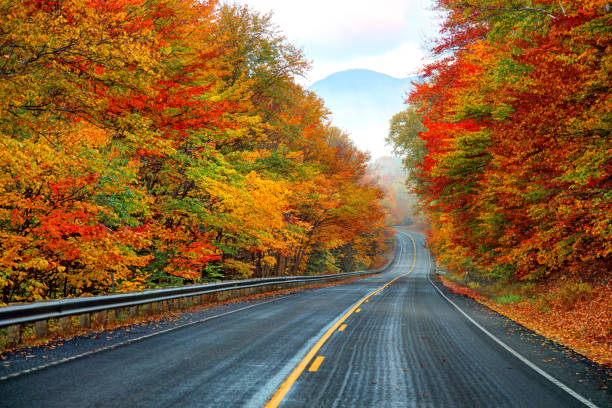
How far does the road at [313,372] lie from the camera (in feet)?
14.6

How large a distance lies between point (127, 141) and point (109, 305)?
13.8 ft

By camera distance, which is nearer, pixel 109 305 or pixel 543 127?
pixel 109 305

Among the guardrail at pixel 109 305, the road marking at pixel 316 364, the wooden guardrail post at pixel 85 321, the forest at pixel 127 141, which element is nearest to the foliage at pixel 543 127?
the road marking at pixel 316 364

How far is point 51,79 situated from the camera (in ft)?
26.4

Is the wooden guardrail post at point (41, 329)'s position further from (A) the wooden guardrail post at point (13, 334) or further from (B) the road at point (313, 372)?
(B) the road at point (313, 372)

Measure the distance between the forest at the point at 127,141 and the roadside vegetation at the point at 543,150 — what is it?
838 centimetres

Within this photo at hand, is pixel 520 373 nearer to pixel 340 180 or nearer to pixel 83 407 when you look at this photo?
pixel 83 407

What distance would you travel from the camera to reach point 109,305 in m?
8.59

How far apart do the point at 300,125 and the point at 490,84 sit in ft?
45.5

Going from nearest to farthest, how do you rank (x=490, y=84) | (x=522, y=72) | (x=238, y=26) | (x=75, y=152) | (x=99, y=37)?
(x=99, y=37)
(x=75, y=152)
(x=522, y=72)
(x=490, y=84)
(x=238, y=26)

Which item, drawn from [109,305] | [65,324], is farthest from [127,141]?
[65,324]

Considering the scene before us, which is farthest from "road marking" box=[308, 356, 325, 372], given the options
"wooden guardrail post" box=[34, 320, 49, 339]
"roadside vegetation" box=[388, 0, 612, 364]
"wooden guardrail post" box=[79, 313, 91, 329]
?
"roadside vegetation" box=[388, 0, 612, 364]

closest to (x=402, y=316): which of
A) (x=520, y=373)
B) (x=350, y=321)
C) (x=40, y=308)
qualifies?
(x=350, y=321)

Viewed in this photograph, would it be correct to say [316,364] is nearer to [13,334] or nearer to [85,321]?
[13,334]
